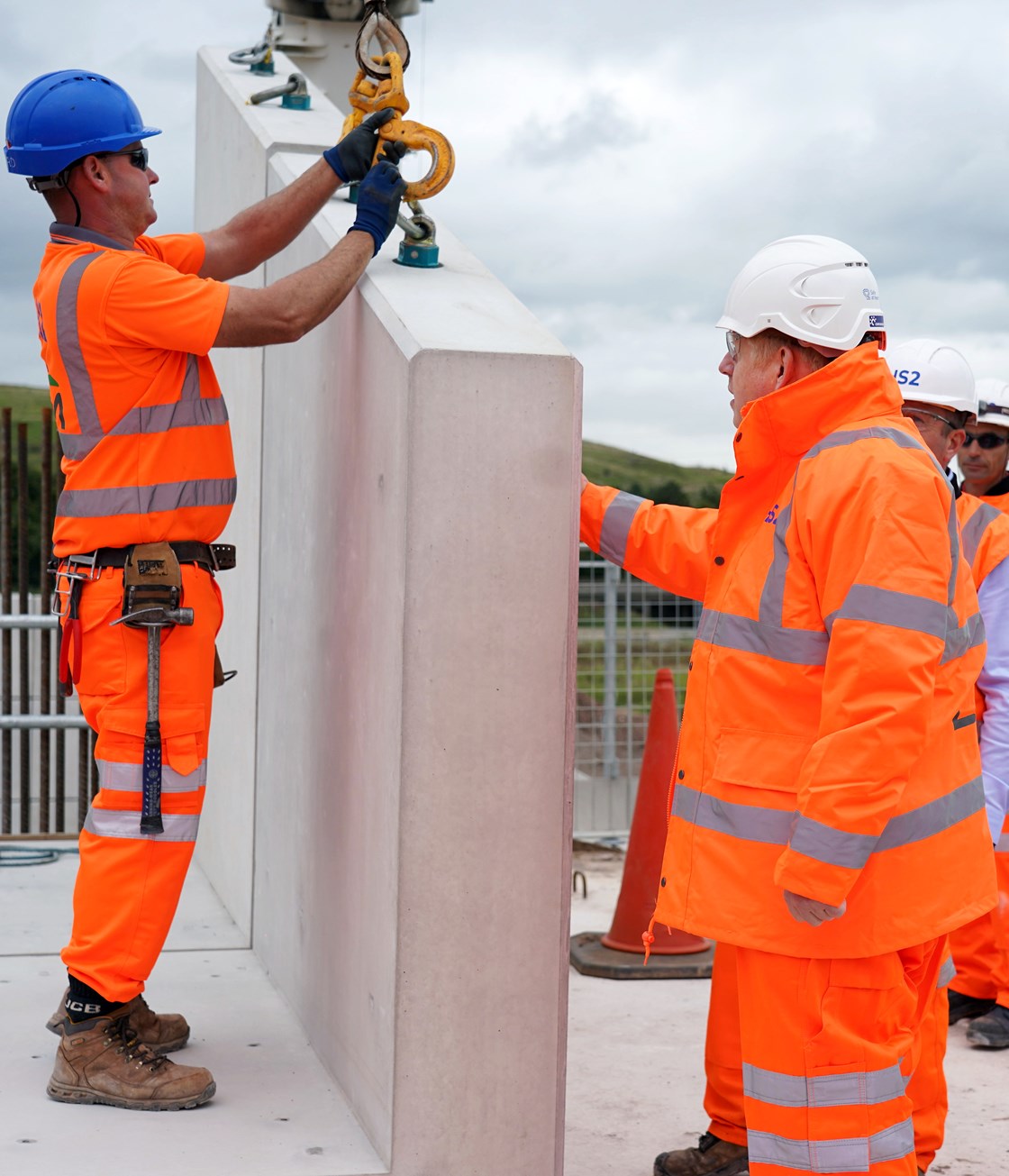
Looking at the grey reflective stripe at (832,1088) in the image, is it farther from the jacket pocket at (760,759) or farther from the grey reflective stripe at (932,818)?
the jacket pocket at (760,759)

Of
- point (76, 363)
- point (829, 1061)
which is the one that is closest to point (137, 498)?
point (76, 363)

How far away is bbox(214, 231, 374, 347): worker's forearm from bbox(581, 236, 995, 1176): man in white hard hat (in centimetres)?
87

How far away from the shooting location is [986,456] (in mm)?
5246

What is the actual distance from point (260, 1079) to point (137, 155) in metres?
2.26

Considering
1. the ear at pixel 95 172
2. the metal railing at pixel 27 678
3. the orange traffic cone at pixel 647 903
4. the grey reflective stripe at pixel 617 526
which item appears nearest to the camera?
Answer: the ear at pixel 95 172

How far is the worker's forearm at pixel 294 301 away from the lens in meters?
3.41

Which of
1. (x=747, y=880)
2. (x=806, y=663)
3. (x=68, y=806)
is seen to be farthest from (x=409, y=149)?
(x=68, y=806)

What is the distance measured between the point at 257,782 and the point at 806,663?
8.17 ft

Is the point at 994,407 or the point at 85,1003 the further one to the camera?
the point at 994,407

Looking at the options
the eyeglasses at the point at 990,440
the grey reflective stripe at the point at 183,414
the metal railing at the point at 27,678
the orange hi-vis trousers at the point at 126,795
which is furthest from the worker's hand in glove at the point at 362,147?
the metal railing at the point at 27,678

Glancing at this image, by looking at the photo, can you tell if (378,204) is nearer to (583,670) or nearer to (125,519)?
(125,519)

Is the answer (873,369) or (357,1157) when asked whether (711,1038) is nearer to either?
(357,1157)

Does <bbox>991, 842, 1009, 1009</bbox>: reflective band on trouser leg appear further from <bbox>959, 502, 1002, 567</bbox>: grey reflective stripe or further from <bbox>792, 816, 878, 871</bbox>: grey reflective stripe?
<bbox>792, 816, 878, 871</bbox>: grey reflective stripe

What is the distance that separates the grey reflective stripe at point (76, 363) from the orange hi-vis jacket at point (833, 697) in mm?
1490
